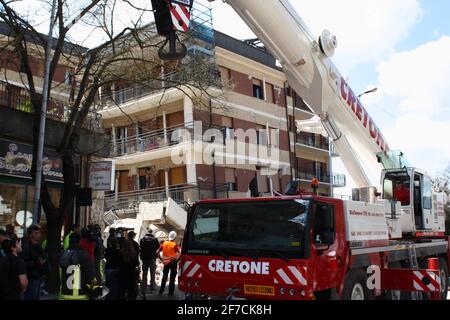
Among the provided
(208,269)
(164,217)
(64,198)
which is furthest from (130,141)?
(208,269)

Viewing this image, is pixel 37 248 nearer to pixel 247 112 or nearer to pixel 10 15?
pixel 10 15

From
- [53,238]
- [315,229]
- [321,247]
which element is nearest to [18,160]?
[53,238]

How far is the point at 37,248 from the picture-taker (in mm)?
8039

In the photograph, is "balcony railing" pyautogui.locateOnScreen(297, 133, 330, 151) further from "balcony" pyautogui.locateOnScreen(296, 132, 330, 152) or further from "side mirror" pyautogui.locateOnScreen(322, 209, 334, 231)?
"side mirror" pyautogui.locateOnScreen(322, 209, 334, 231)

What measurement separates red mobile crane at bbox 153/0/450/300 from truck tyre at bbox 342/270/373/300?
2 cm

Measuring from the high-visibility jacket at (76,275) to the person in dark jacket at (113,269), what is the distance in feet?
9.20

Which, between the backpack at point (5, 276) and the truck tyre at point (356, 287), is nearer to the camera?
the backpack at point (5, 276)

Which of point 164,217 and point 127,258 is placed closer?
point 127,258

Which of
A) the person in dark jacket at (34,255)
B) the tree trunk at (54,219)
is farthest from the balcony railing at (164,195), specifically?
the person in dark jacket at (34,255)

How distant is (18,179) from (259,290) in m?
9.60

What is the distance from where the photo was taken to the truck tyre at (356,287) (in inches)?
280

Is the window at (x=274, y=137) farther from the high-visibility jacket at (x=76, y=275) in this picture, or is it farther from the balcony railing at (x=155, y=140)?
the high-visibility jacket at (x=76, y=275)

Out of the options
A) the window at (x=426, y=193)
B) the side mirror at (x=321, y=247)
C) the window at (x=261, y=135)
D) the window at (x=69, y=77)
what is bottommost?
the side mirror at (x=321, y=247)
